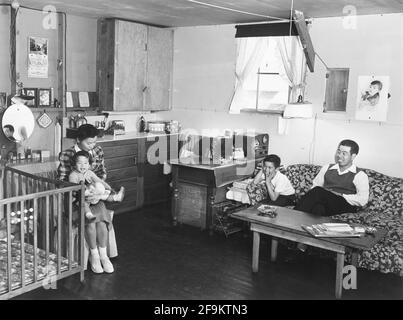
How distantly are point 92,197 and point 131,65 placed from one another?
275 cm

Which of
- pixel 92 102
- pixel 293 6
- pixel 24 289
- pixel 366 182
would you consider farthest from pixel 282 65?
pixel 24 289

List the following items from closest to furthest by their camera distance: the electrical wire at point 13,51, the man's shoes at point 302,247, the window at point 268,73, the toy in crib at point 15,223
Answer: the toy in crib at point 15,223 → the man's shoes at point 302,247 → the electrical wire at point 13,51 → the window at point 268,73

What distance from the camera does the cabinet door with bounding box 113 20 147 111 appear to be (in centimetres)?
637

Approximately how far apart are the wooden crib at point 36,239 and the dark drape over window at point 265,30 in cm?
327

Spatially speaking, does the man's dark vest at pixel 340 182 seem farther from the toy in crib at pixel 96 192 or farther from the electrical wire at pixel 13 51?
the electrical wire at pixel 13 51

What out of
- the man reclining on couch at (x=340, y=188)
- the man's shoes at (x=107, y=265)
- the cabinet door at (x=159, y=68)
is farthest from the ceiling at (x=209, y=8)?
the man's shoes at (x=107, y=265)

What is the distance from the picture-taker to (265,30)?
6.12 m

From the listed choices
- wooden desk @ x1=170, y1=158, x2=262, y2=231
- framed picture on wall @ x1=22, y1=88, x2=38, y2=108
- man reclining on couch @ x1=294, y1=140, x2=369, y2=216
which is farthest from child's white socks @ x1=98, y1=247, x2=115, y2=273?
framed picture on wall @ x1=22, y1=88, x2=38, y2=108

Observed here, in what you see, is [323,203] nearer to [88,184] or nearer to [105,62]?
[88,184]

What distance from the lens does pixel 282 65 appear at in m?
6.12

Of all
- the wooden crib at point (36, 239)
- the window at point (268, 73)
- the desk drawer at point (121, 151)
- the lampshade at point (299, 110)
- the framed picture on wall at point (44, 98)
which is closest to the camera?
the wooden crib at point (36, 239)

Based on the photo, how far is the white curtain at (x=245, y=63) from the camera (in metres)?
6.24

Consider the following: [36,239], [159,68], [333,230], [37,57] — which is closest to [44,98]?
[37,57]

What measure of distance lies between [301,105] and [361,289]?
1.91 m
